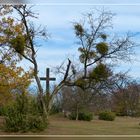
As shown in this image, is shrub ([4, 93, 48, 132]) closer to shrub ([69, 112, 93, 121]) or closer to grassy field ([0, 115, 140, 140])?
grassy field ([0, 115, 140, 140])

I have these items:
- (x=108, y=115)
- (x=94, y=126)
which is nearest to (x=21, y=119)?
(x=94, y=126)

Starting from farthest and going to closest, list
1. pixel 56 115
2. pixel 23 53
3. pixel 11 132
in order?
1. pixel 56 115
2. pixel 23 53
3. pixel 11 132

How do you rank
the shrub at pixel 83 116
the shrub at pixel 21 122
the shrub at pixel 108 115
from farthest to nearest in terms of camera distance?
1. the shrub at pixel 83 116
2. the shrub at pixel 108 115
3. the shrub at pixel 21 122

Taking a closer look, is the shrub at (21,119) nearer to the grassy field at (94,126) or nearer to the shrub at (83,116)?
the grassy field at (94,126)

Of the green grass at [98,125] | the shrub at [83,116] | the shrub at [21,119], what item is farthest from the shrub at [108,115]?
the shrub at [21,119]

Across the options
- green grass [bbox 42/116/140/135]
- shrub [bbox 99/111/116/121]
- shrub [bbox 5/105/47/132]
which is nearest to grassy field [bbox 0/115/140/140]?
green grass [bbox 42/116/140/135]

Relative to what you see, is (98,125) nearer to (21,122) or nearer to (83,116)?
(83,116)

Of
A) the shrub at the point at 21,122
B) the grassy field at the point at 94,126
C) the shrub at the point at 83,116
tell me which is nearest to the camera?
the shrub at the point at 21,122

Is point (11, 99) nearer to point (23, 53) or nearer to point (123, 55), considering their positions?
point (23, 53)

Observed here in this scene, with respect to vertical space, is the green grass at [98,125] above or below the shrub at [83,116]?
below

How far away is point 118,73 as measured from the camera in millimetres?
11031

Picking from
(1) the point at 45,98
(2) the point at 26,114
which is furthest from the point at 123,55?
(2) the point at 26,114

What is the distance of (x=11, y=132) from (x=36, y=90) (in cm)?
261

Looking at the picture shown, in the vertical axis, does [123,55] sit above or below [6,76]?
above
